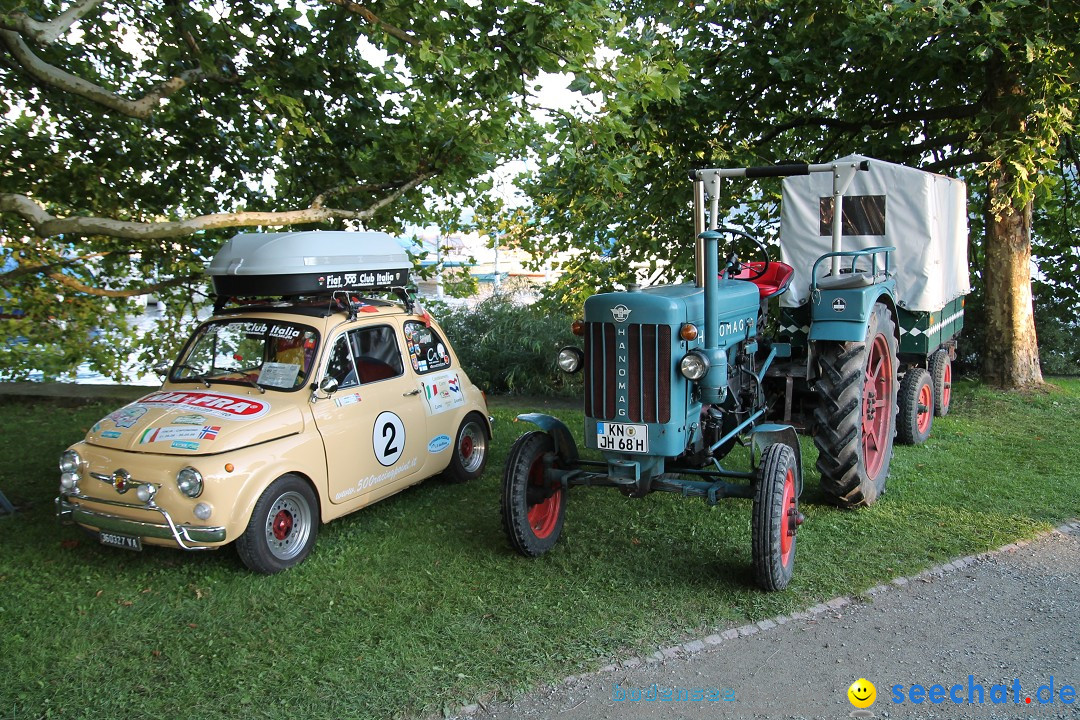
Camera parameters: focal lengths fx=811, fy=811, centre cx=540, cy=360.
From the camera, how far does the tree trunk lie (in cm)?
1073

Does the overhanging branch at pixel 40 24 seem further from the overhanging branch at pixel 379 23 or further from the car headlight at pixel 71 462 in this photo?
the car headlight at pixel 71 462

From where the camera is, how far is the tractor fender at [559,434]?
5.34 m

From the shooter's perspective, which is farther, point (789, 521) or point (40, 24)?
point (40, 24)

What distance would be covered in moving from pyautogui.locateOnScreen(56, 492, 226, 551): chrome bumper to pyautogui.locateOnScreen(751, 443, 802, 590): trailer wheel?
3.13 metres

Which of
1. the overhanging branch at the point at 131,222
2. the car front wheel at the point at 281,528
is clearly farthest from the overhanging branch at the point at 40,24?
the car front wheel at the point at 281,528

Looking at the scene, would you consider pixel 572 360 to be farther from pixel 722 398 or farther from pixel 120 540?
pixel 120 540

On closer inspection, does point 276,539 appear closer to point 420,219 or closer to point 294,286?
point 294,286

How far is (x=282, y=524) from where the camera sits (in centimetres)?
527

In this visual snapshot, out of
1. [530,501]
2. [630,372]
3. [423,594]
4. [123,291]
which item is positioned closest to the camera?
[423,594]

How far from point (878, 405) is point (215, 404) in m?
5.04

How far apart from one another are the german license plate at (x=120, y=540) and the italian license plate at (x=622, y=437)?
2.87 metres

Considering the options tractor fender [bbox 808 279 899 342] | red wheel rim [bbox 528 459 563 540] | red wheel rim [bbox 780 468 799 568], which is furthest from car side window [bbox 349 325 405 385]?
tractor fender [bbox 808 279 899 342]

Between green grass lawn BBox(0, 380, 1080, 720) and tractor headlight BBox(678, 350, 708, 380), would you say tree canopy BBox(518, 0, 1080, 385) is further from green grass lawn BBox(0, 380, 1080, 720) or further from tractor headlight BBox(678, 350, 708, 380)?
green grass lawn BBox(0, 380, 1080, 720)

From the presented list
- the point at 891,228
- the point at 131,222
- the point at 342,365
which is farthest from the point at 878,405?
the point at 131,222
